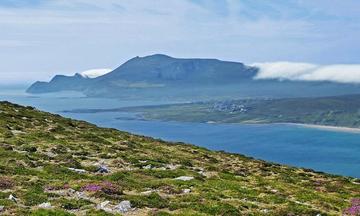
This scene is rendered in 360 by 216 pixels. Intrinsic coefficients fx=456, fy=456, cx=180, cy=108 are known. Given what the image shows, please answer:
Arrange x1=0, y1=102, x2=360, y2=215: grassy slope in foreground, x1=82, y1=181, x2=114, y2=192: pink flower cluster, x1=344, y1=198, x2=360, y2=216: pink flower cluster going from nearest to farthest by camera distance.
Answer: x1=0, y1=102, x2=360, y2=215: grassy slope in foreground, x1=82, y1=181, x2=114, y2=192: pink flower cluster, x1=344, y1=198, x2=360, y2=216: pink flower cluster

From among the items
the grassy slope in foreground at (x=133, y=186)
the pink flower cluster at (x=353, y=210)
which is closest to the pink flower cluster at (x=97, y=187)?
the grassy slope in foreground at (x=133, y=186)

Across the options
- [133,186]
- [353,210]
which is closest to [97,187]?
[133,186]

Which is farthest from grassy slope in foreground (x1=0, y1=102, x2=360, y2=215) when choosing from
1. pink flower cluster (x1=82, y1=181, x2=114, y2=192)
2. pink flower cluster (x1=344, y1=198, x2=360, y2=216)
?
pink flower cluster (x1=344, y1=198, x2=360, y2=216)

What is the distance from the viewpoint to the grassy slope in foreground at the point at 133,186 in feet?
79.7

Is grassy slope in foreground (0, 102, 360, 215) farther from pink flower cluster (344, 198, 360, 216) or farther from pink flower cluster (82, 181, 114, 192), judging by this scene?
pink flower cluster (344, 198, 360, 216)

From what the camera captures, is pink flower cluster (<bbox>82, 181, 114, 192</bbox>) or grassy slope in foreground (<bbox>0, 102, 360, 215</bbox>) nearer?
grassy slope in foreground (<bbox>0, 102, 360, 215</bbox>)

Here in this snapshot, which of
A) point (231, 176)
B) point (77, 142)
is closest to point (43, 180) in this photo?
point (231, 176)

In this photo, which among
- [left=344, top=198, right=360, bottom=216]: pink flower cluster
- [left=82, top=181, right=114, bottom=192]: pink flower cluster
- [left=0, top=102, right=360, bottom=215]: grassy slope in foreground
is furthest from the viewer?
[left=344, top=198, right=360, bottom=216]: pink flower cluster

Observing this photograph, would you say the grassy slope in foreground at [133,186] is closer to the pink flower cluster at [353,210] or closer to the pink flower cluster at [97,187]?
the pink flower cluster at [97,187]

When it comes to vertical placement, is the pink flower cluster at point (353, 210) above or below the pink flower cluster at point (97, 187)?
below

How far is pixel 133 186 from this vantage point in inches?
1144

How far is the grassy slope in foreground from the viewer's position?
2428 cm

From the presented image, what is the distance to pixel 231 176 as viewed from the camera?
37.8 meters

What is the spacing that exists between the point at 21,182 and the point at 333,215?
729 inches
